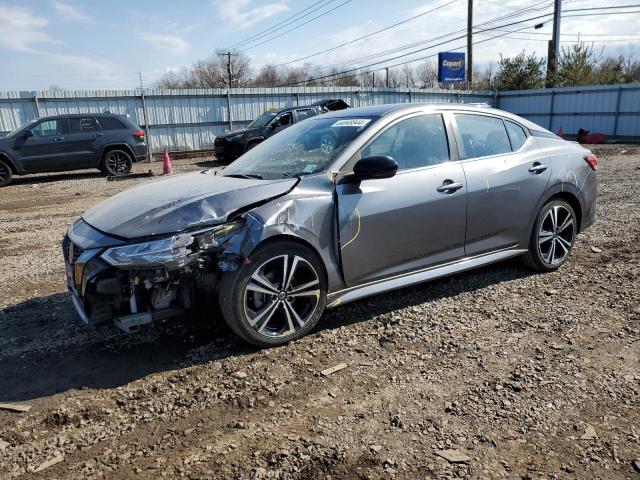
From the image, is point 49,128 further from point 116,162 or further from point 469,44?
point 469,44

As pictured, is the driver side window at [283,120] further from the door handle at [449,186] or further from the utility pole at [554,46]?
the utility pole at [554,46]

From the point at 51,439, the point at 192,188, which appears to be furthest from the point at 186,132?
the point at 51,439

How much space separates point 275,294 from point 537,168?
113 inches

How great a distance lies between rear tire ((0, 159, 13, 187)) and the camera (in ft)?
43.6

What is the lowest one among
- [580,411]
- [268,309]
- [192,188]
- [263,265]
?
[580,411]

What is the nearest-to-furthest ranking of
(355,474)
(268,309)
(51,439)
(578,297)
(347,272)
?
(355,474)
(51,439)
(268,309)
(347,272)
(578,297)

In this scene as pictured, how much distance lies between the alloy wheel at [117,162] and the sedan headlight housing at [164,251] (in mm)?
12574

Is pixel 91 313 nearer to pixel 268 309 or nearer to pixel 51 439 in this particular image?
pixel 51 439

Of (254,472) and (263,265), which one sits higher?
(263,265)

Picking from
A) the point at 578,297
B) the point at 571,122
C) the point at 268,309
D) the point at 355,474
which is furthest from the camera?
the point at 571,122

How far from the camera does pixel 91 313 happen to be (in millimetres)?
3230

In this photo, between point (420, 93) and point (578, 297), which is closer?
point (578, 297)

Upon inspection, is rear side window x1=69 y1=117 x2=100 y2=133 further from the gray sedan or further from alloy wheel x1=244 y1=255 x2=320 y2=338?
alloy wheel x1=244 y1=255 x2=320 y2=338

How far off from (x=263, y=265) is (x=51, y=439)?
1556 millimetres
